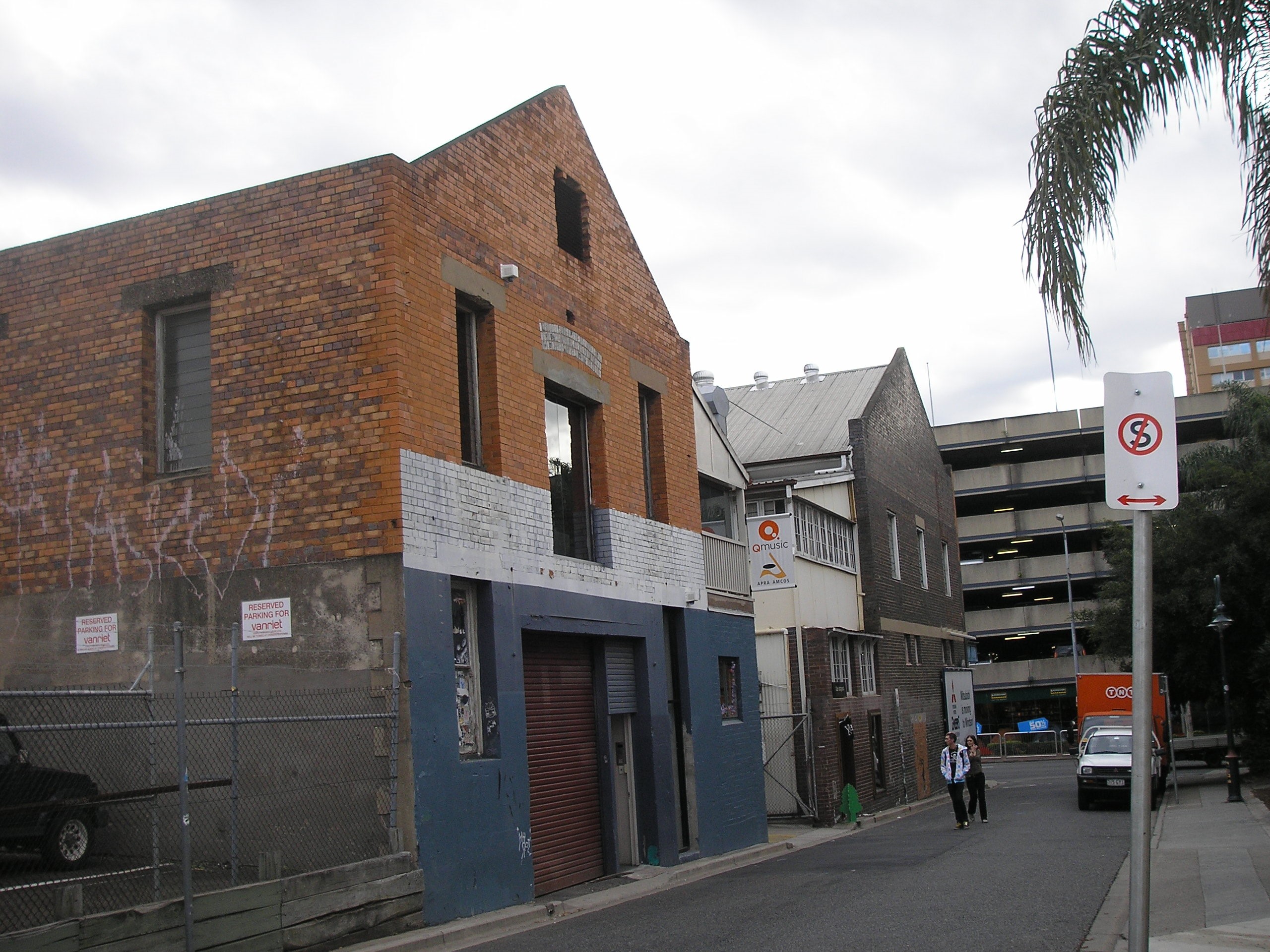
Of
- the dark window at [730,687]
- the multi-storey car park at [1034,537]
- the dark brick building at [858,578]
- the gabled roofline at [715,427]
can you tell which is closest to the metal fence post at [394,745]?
the dark window at [730,687]

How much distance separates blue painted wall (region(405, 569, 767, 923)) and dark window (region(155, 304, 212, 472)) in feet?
9.73

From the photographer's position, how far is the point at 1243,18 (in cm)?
898

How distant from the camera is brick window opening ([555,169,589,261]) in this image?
1709cm

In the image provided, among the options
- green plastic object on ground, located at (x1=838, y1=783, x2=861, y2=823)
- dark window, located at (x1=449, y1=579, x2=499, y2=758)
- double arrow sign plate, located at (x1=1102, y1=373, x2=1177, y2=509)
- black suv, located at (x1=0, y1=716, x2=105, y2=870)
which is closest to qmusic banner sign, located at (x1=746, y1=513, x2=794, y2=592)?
green plastic object on ground, located at (x1=838, y1=783, x2=861, y2=823)

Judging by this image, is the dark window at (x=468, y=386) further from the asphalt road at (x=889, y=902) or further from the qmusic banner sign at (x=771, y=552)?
the qmusic banner sign at (x=771, y=552)

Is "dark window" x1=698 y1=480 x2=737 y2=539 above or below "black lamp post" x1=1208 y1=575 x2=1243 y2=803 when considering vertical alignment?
above

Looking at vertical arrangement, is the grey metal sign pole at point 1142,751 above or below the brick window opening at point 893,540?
below

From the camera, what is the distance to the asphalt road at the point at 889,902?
1058 centimetres

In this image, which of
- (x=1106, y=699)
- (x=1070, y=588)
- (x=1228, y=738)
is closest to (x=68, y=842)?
(x=1228, y=738)

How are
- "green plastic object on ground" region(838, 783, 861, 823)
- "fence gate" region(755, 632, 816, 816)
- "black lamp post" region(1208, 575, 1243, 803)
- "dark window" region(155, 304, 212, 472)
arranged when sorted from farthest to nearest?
"fence gate" region(755, 632, 816, 816) < "green plastic object on ground" region(838, 783, 861, 823) < "black lamp post" region(1208, 575, 1243, 803) < "dark window" region(155, 304, 212, 472)

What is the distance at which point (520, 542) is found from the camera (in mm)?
14406

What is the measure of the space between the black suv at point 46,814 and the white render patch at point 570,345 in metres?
7.18

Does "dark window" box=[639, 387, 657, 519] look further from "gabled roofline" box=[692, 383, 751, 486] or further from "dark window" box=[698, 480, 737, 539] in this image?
"dark window" box=[698, 480, 737, 539]

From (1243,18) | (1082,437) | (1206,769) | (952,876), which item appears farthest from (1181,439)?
(1243,18)
